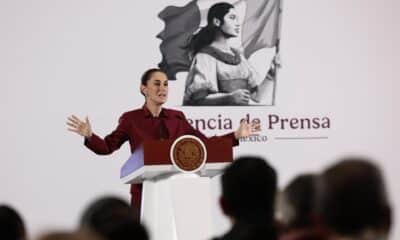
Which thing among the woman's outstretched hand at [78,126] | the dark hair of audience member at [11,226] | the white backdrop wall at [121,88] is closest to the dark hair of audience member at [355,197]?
the dark hair of audience member at [11,226]

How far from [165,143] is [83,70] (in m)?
2.14

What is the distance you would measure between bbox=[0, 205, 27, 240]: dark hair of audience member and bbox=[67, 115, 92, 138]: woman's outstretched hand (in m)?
2.50

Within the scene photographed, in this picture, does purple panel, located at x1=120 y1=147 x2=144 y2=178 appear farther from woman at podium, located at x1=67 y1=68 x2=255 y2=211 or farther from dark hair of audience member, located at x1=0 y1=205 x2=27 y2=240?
dark hair of audience member, located at x1=0 y1=205 x2=27 y2=240

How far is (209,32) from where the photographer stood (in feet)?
20.1

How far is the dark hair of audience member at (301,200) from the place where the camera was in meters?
1.74

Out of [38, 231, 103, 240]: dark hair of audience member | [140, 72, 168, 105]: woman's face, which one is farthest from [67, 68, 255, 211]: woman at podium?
[38, 231, 103, 240]: dark hair of audience member

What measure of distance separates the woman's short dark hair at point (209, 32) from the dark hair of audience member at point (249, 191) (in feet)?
12.9

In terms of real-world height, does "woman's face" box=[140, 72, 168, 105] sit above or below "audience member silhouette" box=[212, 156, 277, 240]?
above

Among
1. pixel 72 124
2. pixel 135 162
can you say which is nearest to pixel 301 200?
pixel 135 162

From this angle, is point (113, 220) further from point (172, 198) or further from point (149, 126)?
point (149, 126)

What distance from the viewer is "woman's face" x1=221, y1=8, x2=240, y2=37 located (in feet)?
20.2

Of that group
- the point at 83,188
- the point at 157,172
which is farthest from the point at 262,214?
the point at 83,188

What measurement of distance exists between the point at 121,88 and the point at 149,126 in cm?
120

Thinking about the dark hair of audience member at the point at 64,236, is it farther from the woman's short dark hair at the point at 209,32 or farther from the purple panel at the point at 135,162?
the woman's short dark hair at the point at 209,32
